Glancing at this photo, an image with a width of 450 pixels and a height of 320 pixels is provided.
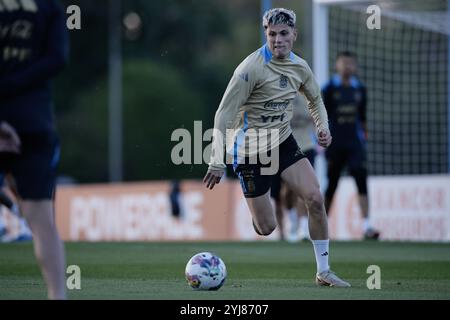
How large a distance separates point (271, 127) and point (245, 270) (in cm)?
205

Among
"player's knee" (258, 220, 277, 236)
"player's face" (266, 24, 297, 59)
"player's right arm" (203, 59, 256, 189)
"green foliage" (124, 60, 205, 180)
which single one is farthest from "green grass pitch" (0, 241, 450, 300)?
"green foliage" (124, 60, 205, 180)

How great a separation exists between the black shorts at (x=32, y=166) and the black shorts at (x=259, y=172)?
3675 mm

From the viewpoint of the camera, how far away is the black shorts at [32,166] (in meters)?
6.52

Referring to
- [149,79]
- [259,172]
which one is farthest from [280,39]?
[149,79]

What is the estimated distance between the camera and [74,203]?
29.8 meters

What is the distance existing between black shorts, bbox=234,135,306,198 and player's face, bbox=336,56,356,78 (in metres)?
6.79

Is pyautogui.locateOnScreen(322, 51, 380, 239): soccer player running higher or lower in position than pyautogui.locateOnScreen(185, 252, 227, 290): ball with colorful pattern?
→ higher

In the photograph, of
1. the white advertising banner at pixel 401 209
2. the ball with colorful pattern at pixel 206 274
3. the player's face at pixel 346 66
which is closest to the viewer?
the ball with colorful pattern at pixel 206 274

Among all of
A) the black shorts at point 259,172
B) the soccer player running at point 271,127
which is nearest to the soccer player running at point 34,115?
the soccer player running at point 271,127

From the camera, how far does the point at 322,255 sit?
952 centimetres

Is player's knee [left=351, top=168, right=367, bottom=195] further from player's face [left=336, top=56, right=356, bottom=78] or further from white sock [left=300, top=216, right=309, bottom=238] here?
player's face [left=336, top=56, right=356, bottom=78]

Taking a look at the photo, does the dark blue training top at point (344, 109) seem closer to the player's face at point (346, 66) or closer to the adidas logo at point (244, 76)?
the player's face at point (346, 66)

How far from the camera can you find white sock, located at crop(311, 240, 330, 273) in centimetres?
950

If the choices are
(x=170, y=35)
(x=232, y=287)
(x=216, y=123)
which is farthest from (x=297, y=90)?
(x=170, y=35)
